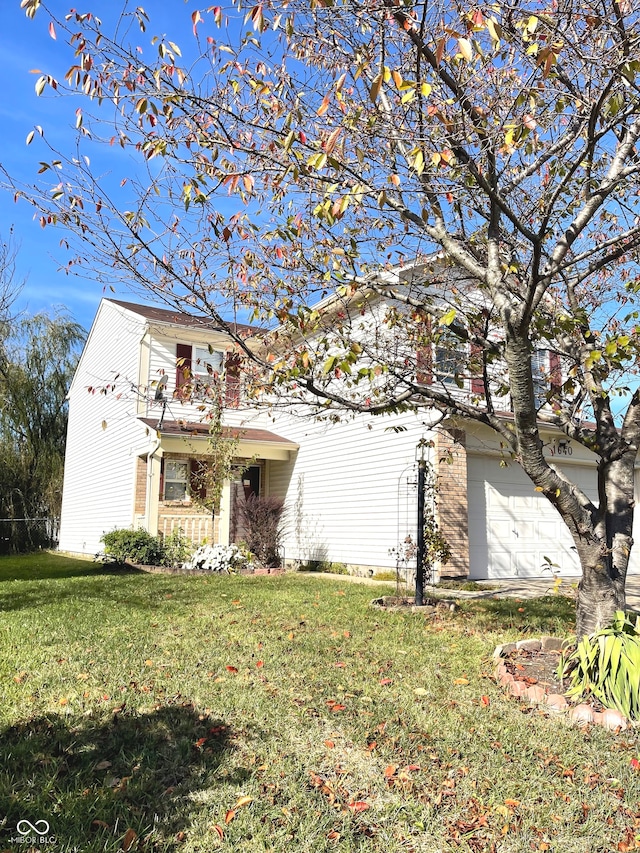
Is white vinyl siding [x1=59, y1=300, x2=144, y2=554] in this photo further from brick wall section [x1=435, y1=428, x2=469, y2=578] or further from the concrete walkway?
brick wall section [x1=435, y1=428, x2=469, y2=578]

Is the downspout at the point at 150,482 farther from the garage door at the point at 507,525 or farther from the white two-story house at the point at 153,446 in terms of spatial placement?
the garage door at the point at 507,525

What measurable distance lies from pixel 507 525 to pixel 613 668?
8.27m

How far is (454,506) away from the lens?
11242 millimetres

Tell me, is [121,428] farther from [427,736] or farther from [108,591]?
[427,736]

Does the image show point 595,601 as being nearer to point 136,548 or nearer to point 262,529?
point 262,529

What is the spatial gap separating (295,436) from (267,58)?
38.0 feet

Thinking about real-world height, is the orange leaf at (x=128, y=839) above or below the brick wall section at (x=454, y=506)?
below

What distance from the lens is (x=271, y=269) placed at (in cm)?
613

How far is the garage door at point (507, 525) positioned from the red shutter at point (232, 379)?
21.1ft

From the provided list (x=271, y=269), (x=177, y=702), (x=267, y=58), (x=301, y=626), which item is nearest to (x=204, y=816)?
(x=177, y=702)

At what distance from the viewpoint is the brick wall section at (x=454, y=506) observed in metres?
11.1

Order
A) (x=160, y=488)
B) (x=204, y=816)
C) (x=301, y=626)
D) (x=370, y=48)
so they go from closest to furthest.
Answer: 1. (x=204, y=816)
2. (x=370, y=48)
3. (x=301, y=626)
4. (x=160, y=488)

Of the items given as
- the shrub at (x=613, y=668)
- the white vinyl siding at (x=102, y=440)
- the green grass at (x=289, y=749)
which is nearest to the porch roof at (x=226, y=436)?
the white vinyl siding at (x=102, y=440)

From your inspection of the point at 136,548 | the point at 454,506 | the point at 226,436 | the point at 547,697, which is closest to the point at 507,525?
the point at 454,506
